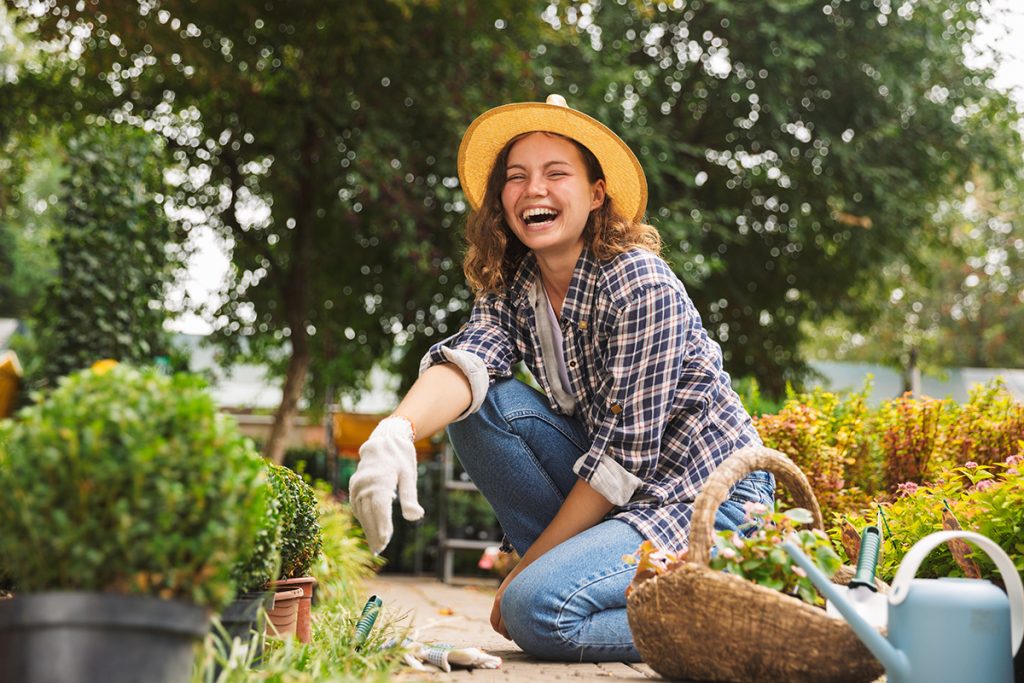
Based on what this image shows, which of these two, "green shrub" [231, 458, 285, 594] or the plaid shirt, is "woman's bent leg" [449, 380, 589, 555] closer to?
the plaid shirt

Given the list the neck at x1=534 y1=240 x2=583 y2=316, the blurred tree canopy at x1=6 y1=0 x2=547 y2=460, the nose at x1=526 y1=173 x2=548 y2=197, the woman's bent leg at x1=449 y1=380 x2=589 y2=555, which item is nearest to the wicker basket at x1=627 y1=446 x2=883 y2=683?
the woman's bent leg at x1=449 y1=380 x2=589 y2=555

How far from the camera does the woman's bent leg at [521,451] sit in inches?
114

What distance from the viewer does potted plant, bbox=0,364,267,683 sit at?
4.45 feet

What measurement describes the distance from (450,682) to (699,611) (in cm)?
54

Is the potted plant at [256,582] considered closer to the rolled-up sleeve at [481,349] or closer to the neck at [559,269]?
the rolled-up sleeve at [481,349]

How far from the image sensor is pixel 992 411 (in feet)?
12.1

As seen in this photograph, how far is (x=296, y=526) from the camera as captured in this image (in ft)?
8.31

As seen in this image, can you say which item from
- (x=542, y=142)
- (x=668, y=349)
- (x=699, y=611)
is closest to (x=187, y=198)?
(x=542, y=142)

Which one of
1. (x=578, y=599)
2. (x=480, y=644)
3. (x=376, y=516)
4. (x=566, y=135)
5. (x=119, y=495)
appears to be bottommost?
(x=480, y=644)

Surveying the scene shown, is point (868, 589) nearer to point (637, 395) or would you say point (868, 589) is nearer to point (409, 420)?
point (637, 395)

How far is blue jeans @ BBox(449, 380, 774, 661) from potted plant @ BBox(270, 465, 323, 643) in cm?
53

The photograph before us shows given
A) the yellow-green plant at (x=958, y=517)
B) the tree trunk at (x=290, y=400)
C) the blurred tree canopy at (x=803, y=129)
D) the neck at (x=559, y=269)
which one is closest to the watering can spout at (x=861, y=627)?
Result: the yellow-green plant at (x=958, y=517)

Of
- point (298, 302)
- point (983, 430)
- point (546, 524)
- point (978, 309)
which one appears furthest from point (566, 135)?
point (978, 309)

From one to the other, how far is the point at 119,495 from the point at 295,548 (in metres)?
1.16
